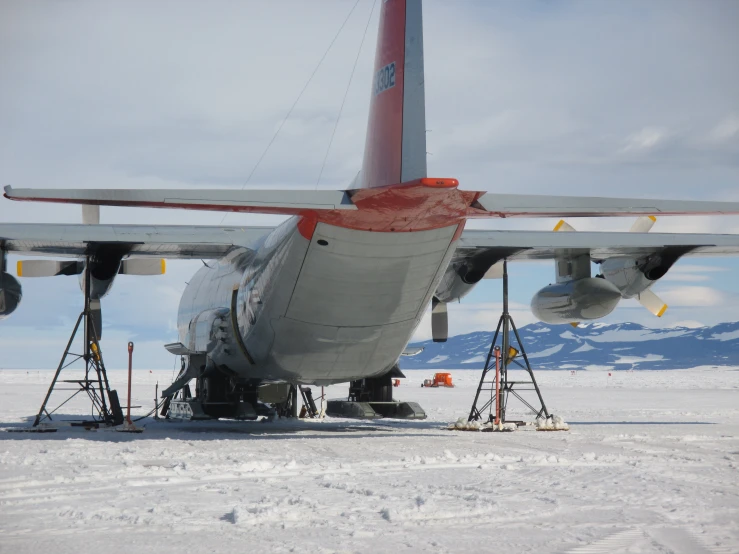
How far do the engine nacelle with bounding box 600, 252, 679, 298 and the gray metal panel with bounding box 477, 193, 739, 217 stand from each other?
283 inches

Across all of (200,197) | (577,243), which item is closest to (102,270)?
(200,197)

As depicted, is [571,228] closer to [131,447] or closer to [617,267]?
[617,267]

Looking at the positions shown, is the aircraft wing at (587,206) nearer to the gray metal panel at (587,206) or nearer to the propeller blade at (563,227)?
the gray metal panel at (587,206)

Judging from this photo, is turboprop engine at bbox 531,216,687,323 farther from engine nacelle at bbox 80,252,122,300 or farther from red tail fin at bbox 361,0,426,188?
engine nacelle at bbox 80,252,122,300

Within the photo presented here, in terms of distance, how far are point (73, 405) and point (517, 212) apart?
22210 millimetres

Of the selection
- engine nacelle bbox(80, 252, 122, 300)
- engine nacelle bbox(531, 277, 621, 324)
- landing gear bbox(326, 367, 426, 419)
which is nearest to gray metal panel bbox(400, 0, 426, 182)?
engine nacelle bbox(531, 277, 621, 324)

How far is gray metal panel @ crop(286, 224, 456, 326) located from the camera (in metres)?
11.7

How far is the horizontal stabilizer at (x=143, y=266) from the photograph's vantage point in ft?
58.7

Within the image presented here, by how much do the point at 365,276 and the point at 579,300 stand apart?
6338 mm

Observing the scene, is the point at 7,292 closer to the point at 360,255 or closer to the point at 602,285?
the point at 360,255

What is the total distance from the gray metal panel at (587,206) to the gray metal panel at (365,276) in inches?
55.5

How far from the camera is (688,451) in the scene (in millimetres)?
11750

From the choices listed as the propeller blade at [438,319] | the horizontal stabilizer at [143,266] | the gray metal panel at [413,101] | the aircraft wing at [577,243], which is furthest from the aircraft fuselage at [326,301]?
the propeller blade at [438,319]

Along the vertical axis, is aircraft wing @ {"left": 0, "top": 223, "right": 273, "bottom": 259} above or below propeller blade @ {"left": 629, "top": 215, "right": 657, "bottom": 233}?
below
